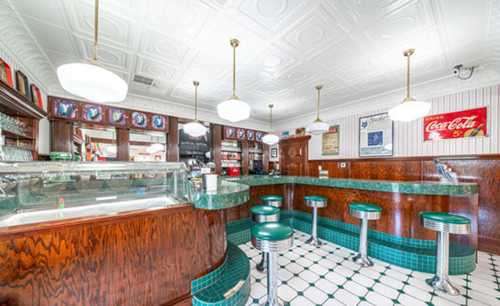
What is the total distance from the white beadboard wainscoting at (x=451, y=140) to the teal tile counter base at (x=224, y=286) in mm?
4647

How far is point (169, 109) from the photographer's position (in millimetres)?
5188

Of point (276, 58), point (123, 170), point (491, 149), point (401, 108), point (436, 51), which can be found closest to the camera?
point (123, 170)

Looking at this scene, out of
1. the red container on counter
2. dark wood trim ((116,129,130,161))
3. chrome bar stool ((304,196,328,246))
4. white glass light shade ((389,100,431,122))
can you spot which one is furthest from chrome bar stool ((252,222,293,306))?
the red container on counter

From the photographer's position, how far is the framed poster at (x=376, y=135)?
4.60 metres

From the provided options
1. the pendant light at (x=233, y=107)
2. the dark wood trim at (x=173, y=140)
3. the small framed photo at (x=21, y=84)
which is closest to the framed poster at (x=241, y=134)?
the dark wood trim at (x=173, y=140)

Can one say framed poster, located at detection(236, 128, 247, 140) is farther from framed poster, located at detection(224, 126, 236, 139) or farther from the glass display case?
the glass display case

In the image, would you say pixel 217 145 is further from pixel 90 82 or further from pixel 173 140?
pixel 90 82

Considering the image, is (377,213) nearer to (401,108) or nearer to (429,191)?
(429,191)

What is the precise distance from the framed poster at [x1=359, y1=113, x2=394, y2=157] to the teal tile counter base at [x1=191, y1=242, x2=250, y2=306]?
4.55 meters

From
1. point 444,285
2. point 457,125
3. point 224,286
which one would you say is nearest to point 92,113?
point 224,286

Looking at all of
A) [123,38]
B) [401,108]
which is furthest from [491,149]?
[123,38]

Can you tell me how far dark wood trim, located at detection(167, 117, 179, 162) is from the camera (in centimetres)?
511

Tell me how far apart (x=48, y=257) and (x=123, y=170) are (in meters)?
0.79

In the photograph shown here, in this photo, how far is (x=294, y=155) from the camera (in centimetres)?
689
